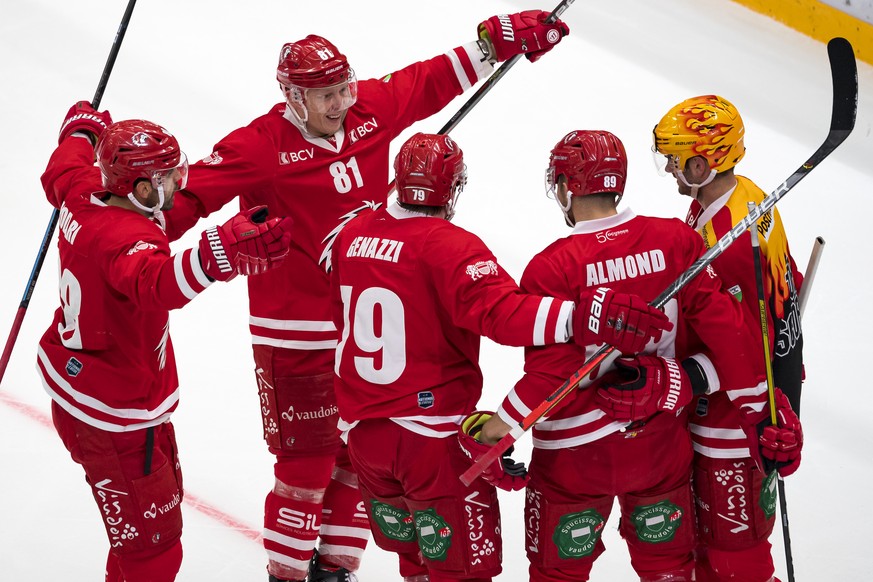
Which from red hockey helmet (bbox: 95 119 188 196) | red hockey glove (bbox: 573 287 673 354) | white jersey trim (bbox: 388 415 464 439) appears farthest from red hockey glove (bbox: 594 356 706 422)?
red hockey helmet (bbox: 95 119 188 196)

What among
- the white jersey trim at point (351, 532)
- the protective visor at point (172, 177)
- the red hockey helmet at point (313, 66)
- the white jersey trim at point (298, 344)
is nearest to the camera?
the protective visor at point (172, 177)

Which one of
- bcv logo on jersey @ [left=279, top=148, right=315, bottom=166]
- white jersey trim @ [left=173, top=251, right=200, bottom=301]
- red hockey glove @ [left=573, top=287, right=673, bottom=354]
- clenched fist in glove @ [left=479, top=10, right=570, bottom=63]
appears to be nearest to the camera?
red hockey glove @ [left=573, top=287, right=673, bottom=354]

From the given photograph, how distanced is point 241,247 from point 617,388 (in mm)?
967

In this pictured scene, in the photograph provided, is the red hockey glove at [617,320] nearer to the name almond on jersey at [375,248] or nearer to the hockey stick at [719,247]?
the hockey stick at [719,247]

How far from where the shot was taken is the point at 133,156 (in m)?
3.11

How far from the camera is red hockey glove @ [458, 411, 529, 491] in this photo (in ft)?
9.98

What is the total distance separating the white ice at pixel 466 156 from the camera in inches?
161

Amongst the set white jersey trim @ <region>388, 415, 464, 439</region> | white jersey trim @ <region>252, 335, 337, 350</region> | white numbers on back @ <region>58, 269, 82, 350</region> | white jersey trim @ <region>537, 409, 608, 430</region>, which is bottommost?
white jersey trim @ <region>388, 415, 464, 439</region>

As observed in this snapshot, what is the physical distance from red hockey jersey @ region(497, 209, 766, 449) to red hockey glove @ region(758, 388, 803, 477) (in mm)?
113

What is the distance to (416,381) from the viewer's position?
10.2 feet

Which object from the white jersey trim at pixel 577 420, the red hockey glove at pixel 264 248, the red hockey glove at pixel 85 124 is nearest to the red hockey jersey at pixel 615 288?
the white jersey trim at pixel 577 420

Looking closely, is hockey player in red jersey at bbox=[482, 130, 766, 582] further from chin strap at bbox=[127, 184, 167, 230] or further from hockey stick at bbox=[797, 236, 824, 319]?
chin strap at bbox=[127, 184, 167, 230]

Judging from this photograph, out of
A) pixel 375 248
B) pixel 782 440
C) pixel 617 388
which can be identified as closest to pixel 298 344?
pixel 375 248

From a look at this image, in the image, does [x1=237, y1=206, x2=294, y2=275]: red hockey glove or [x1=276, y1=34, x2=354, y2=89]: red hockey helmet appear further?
[x1=276, y1=34, x2=354, y2=89]: red hockey helmet
